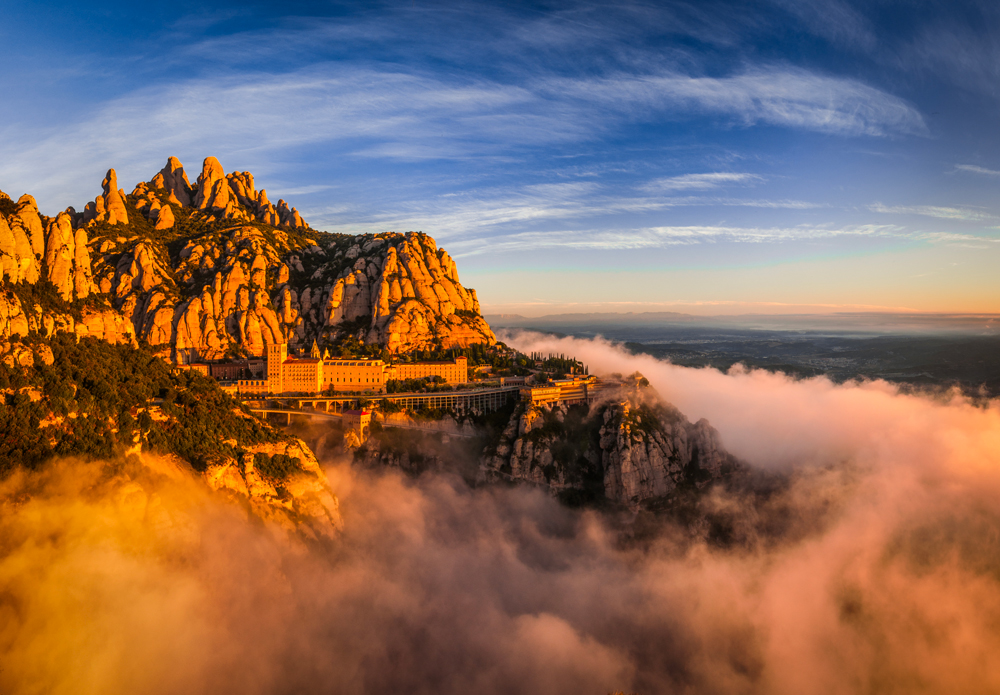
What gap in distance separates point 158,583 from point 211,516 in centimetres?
1068

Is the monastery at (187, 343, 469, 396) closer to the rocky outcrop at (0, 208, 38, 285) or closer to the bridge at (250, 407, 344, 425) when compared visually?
the bridge at (250, 407, 344, 425)

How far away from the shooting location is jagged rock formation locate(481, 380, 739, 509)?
9262 centimetres

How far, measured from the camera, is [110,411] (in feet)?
228

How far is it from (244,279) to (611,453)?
102m

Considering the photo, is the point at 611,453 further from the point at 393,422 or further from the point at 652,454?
the point at 393,422

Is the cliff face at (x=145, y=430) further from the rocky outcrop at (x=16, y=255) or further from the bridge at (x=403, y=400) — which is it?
the bridge at (x=403, y=400)

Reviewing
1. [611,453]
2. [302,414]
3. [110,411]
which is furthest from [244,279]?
[611,453]

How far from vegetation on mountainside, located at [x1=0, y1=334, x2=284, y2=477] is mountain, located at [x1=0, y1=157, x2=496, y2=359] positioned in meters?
43.7

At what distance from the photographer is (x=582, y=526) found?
88.2 metres

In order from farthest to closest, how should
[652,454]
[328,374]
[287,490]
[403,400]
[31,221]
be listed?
1. [328,374]
2. [403,400]
3. [652,454]
4. [31,221]
5. [287,490]

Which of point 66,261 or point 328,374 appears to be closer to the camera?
point 66,261

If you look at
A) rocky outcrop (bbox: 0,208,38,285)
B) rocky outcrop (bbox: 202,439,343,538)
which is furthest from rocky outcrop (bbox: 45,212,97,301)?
rocky outcrop (bbox: 202,439,343,538)

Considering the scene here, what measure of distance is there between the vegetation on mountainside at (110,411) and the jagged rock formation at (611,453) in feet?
127

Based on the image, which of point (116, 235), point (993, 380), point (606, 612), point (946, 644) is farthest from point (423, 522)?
point (993, 380)
